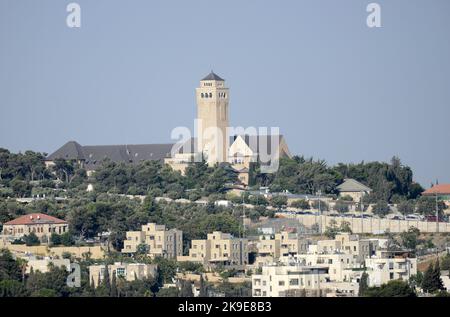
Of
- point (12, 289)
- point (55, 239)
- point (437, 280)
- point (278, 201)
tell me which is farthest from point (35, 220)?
point (437, 280)

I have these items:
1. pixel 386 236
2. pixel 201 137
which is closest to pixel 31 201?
pixel 386 236

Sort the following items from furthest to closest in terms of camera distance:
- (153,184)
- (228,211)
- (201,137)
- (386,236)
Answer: (201,137) < (153,184) < (228,211) < (386,236)

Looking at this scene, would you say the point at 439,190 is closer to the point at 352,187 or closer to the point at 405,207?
the point at 352,187

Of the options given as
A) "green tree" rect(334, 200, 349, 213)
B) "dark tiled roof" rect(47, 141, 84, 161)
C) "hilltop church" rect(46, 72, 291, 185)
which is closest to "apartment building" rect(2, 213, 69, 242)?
"green tree" rect(334, 200, 349, 213)

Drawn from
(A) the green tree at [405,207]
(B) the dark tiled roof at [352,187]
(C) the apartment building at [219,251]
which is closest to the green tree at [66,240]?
(C) the apartment building at [219,251]

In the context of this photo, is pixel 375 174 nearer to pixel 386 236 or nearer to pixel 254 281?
pixel 386 236

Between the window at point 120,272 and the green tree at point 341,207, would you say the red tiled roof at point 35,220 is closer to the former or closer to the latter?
the window at point 120,272

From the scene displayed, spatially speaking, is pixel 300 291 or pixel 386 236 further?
pixel 386 236
